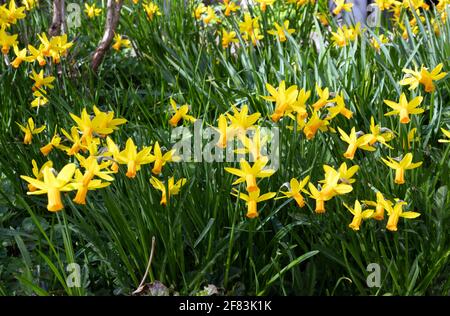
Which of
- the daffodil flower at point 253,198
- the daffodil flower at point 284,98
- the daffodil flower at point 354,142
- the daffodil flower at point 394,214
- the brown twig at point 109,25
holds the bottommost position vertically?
the daffodil flower at point 394,214

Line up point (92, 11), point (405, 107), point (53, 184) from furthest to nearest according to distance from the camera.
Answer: point (92, 11), point (405, 107), point (53, 184)

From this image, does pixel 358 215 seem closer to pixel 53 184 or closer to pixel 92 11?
pixel 53 184

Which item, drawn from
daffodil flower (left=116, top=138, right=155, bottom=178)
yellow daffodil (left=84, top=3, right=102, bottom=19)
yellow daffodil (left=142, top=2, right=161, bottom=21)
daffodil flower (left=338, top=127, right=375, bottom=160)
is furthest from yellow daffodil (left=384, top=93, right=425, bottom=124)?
yellow daffodil (left=84, top=3, right=102, bottom=19)

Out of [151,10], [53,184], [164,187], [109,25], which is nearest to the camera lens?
[53,184]

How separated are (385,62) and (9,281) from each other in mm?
1892

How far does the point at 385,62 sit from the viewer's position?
10.2 ft

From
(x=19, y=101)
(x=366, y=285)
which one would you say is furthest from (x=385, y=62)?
(x=19, y=101)

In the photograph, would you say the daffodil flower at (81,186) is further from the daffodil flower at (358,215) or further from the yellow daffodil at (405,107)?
the yellow daffodil at (405,107)

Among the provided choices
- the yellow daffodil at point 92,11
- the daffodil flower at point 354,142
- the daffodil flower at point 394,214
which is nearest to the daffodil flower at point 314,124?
the daffodil flower at point 354,142

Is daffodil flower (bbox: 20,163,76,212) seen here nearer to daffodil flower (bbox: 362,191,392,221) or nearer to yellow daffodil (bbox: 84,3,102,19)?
daffodil flower (bbox: 362,191,392,221)

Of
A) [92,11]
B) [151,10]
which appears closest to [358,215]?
[151,10]

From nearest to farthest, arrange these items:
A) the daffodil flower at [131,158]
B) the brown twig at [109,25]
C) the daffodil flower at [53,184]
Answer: the daffodil flower at [53,184]
the daffodil flower at [131,158]
the brown twig at [109,25]

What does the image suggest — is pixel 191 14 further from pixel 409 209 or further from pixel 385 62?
pixel 409 209
